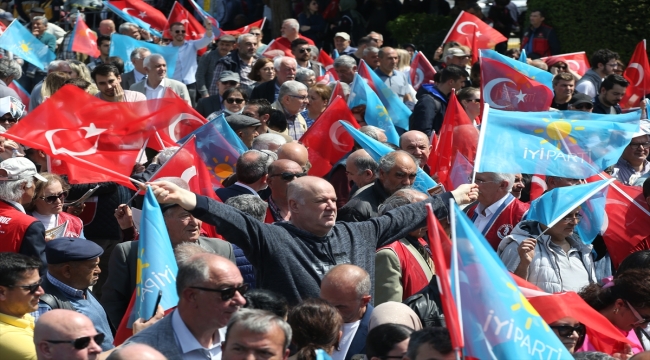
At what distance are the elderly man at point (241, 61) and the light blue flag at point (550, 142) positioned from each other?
712cm

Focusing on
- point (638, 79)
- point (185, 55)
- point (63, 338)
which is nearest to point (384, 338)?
point (63, 338)

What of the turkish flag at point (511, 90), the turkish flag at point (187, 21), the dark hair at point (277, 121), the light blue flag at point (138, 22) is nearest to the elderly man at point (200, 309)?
the dark hair at point (277, 121)

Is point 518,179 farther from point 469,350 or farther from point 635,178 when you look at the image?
point 469,350

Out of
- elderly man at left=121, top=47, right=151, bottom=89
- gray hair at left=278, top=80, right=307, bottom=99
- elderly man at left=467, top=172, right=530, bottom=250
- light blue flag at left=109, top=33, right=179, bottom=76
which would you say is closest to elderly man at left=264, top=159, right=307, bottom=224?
elderly man at left=467, top=172, right=530, bottom=250

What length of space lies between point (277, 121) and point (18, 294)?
537 centimetres

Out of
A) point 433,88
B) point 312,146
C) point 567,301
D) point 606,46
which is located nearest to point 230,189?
point 312,146

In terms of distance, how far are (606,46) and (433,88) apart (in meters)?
6.54

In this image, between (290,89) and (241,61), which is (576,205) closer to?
(290,89)

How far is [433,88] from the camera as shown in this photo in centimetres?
1153

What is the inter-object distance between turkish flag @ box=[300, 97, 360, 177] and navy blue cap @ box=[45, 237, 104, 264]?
3.97 m

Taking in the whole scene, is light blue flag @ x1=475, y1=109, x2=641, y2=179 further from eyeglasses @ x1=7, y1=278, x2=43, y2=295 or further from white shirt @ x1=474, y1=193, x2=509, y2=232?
eyeglasses @ x1=7, y1=278, x2=43, y2=295

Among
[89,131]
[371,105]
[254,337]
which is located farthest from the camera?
[371,105]

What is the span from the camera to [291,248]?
18.8 feet

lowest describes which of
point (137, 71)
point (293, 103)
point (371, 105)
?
point (137, 71)
